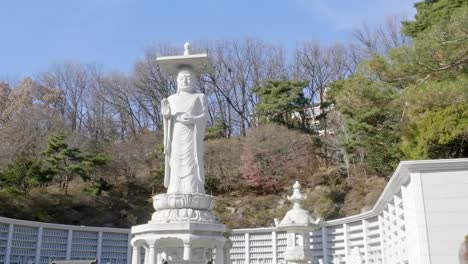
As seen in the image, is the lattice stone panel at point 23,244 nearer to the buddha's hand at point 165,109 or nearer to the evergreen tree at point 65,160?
the evergreen tree at point 65,160

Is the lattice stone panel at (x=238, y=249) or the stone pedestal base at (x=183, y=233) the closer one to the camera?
the stone pedestal base at (x=183, y=233)

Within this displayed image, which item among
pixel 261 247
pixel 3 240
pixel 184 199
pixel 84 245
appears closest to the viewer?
pixel 184 199

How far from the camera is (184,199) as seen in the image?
7.79 meters

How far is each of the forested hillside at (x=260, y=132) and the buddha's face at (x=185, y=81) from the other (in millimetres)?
4199

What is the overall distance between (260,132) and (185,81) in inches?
494

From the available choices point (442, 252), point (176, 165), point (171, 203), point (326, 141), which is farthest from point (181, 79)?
point (326, 141)

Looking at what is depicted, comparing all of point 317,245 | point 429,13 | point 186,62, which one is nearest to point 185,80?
point 186,62

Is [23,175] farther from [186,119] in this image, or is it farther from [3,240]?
[186,119]

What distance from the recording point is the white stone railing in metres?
7.25

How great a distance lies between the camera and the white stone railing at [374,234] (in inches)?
286

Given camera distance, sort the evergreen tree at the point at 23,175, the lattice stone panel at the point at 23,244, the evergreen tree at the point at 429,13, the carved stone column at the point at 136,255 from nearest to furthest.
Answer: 1. the carved stone column at the point at 136,255
2. the lattice stone panel at the point at 23,244
3. the evergreen tree at the point at 429,13
4. the evergreen tree at the point at 23,175

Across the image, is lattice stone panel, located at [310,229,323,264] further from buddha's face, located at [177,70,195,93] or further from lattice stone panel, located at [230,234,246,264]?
buddha's face, located at [177,70,195,93]

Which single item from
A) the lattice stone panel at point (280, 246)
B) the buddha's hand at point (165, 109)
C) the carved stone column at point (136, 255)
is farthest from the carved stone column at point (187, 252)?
the lattice stone panel at point (280, 246)

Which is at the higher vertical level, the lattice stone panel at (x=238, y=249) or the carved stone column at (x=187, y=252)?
the lattice stone panel at (x=238, y=249)
